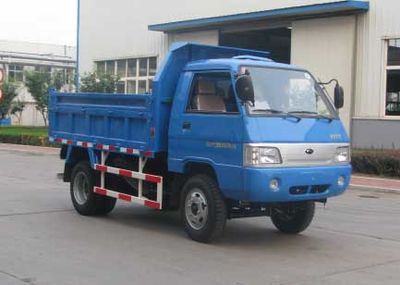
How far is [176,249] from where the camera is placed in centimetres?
852

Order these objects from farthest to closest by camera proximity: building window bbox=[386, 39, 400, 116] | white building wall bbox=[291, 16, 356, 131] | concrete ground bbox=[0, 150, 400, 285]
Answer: white building wall bbox=[291, 16, 356, 131]
building window bbox=[386, 39, 400, 116]
concrete ground bbox=[0, 150, 400, 285]

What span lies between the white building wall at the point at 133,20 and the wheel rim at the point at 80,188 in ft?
49.1

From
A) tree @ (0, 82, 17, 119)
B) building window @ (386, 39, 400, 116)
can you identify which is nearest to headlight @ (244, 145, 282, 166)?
building window @ (386, 39, 400, 116)

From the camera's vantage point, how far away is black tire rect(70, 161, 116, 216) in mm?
11062

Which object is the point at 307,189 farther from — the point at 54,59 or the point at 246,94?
the point at 54,59

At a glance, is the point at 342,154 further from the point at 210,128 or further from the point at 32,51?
the point at 32,51

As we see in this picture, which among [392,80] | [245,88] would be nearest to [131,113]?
[245,88]

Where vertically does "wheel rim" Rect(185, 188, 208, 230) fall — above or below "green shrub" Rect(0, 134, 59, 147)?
below

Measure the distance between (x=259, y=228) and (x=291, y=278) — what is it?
3.20 m

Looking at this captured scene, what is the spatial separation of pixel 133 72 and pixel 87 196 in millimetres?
21294

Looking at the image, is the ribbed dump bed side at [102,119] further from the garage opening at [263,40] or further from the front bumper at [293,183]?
the garage opening at [263,40]

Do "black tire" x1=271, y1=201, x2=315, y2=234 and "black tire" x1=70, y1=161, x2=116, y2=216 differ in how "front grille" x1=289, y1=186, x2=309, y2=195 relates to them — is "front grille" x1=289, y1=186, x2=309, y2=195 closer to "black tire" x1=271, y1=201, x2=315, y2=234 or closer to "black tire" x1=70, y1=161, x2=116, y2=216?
"black tire" x1=271, y1=201, x2=315, y2=234

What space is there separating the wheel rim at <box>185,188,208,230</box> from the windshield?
136cm

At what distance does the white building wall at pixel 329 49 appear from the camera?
72.6 feet
